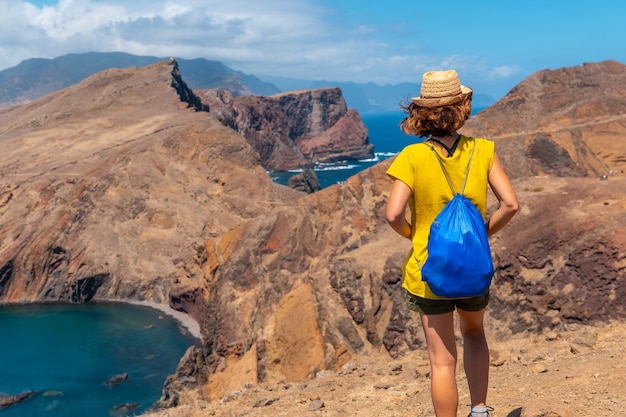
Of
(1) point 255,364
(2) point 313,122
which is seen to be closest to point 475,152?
(1) point 255,364

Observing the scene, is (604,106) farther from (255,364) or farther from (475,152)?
(475,152)

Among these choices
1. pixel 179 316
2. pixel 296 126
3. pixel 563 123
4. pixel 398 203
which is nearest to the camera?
pixel 398 203

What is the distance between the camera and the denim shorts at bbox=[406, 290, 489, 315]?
18.1 feet

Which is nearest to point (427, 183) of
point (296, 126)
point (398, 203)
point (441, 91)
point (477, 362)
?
point (398, 203)

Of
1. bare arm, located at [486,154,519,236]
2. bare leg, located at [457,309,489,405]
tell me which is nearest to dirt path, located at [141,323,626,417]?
bare leg, located at [457,309,489,405]

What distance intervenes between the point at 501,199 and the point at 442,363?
5.32 ft

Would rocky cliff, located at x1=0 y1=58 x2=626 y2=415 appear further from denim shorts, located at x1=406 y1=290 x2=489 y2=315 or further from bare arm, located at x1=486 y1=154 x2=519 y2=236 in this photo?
bare arm, located at x1=486 y1=154 x2=519 y2=236

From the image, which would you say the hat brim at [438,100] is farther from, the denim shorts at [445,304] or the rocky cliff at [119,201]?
the rocky cliff at [119,201]

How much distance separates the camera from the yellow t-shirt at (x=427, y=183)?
5449 millimetres

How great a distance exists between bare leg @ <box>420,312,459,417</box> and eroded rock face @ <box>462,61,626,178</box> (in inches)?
969

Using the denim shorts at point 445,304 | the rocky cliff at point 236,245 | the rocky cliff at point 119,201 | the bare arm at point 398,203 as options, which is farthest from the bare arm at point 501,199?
the rocky cliff at point 119,201

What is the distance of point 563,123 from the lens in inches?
1330

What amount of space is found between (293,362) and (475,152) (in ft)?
51.5

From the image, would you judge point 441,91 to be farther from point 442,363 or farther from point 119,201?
point 119,201
